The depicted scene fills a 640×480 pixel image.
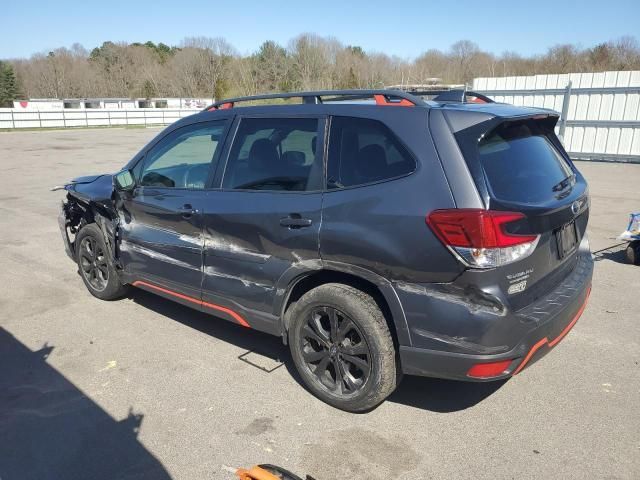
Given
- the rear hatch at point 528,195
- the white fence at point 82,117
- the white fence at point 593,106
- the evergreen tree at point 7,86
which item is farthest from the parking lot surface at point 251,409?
the evergreen tree at point 7,86

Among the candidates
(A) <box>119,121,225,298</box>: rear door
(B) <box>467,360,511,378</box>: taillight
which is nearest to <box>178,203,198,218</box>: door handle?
(A) <box>119,121,225,298</box>: rear door

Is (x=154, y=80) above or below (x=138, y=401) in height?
above

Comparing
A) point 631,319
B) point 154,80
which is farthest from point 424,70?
point 631,319

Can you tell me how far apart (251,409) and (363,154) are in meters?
1.75

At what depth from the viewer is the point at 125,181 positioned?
455cm

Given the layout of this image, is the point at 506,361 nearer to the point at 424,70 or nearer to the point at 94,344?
the point at 94,344

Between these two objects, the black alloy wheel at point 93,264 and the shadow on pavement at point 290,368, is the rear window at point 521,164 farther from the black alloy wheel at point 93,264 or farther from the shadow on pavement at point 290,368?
the black alloy wheel at point 93,264

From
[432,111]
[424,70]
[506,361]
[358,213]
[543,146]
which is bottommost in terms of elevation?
[506,361]

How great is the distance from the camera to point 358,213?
119 inches

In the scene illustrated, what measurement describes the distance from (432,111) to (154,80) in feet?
269

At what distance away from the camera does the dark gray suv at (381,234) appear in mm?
2727

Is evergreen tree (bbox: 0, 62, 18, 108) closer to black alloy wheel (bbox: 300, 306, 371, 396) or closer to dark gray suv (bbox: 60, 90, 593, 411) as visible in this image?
dark gray suv (bbox: 60, 90, 593, 411)

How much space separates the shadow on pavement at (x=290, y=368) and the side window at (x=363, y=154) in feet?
4.90

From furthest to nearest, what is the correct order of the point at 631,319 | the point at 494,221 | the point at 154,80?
the point at 154,80 → the point at 631,319 → the point at 494,221
